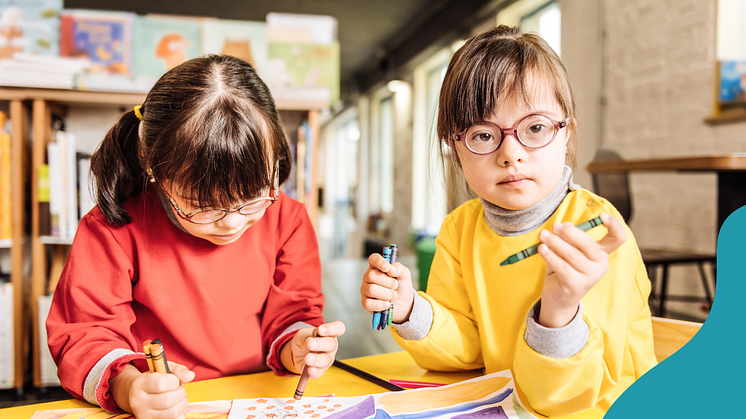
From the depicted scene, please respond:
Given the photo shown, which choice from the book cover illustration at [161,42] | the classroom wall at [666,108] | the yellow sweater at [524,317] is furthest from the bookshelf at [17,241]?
the classroom wall at [666,108]

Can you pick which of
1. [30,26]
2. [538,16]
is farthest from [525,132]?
[538,16]

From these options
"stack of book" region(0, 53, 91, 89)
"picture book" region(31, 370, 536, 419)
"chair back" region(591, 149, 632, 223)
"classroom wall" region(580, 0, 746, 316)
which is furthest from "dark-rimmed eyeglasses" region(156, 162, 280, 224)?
"classroom wall" region(580, 0, 746, 316)

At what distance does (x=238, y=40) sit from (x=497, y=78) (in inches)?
55.4

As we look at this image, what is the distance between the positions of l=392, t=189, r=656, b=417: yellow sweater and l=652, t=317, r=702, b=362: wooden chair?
0.08 m

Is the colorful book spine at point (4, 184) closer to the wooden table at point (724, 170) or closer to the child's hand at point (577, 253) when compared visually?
the child's hand at point (577, 253)

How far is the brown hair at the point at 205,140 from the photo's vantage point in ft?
1.95

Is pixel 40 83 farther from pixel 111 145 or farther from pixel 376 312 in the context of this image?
pixel 376 312

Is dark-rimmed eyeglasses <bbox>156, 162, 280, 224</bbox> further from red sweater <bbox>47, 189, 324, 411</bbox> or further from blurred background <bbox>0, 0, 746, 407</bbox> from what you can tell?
blurred background <bbox>0, 0, 746, 407</bbox>

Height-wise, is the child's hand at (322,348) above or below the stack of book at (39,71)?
below

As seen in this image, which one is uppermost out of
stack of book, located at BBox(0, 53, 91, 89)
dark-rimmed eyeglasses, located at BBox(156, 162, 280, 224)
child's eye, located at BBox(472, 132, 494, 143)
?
stack of book, located at BBox(0, 53, 91, 89)

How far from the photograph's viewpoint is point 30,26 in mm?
1651

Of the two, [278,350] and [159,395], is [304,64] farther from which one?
[159,395]

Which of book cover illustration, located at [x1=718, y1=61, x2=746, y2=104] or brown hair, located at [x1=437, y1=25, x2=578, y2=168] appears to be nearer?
brown hair, located at [x1=437, y1=25, x2=578, y2=168]

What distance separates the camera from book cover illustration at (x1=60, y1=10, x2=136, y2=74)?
1.71 meters
